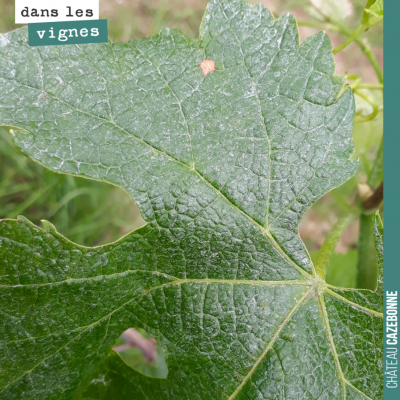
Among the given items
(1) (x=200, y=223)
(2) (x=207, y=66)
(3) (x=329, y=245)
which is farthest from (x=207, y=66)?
(3) (x=329, y=245)

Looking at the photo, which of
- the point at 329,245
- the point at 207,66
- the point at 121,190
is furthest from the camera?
the point at 121,190

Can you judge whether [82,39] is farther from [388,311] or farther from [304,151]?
[388,311]

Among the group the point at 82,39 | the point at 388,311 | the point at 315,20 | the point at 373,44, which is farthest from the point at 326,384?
the point at 373,44

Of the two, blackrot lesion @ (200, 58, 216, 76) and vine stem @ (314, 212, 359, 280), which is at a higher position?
blackrot lesion @ (200, 58, 216, 76)

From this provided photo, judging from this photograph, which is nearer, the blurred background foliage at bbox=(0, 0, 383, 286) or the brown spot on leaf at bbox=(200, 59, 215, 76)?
the brown spot on leaf at bbox=(200, 59, 215, 76)

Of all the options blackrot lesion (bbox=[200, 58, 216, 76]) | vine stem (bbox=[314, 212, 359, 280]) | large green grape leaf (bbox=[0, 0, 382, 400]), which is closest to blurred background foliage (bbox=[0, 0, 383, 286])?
vine stem (bbox=[314, 212, 359, 280])

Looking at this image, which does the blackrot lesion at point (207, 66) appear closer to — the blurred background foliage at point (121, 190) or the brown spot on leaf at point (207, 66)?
the brown spot on leaf at point (207, 66)

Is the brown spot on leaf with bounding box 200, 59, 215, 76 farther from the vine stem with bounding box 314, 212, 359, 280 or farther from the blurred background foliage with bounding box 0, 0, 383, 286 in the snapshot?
the blurred background foliage with bounding box 0, 0, 383, 286

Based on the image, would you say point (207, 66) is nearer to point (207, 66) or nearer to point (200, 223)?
point (207, 66)
